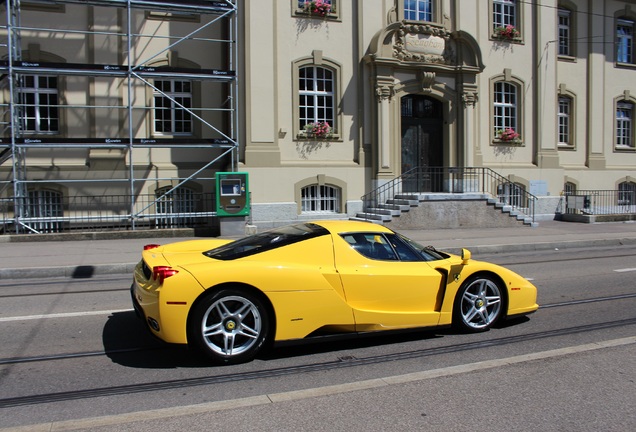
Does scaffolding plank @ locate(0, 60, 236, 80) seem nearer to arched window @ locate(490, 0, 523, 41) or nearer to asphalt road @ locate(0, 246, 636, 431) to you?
asphalt road @ locate(0, 246, 636, 431)

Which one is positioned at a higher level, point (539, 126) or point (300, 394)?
point (539, 126)

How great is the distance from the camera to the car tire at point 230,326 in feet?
15.8

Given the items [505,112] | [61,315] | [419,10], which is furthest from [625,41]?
[61,315]

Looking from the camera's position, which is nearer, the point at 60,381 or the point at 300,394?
the point at 300,394

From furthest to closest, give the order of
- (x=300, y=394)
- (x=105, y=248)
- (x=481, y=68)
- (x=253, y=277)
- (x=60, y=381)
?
(x=481, y=68), (x=105, y=248), (x=253, y=277), (x=60, y=381), (x=300, y=394)

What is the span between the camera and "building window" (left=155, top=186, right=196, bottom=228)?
16.7 meters

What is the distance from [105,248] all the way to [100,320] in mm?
6726

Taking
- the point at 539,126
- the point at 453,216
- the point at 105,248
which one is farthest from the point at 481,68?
the point at 105,248

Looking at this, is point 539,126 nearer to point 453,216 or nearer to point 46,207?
point 453,216

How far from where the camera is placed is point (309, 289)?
201 inches

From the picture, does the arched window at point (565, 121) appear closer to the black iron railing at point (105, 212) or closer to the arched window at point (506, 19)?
the arched window at point (506, 19)

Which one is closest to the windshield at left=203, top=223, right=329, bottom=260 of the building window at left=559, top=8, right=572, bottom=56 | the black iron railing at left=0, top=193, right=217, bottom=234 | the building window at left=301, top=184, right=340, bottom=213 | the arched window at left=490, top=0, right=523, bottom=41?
the black iron railing at left=0, top=193, right=217, bottom=234

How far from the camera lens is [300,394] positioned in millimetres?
4242

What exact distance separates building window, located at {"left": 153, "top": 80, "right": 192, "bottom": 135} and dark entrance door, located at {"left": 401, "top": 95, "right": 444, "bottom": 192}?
7.77m
